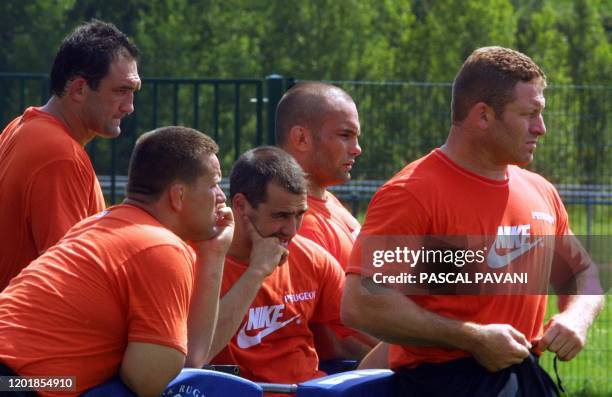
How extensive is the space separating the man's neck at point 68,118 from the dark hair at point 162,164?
0.96 m

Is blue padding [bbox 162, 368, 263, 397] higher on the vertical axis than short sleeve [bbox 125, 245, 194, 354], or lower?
lower

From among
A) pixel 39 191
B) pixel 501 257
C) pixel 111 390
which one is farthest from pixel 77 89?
pixel 501 257

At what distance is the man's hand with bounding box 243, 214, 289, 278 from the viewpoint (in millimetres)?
4520

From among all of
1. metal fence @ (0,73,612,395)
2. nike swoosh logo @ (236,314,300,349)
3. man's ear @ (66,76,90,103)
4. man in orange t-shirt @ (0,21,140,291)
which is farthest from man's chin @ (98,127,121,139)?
metal fence @ (0,73,612,395)

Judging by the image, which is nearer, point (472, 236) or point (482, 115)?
point (472, 236)

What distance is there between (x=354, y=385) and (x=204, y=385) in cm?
55

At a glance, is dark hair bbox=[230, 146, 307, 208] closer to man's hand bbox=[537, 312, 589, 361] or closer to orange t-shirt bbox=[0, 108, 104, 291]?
orange t-shirt bbox=[0, 108, 104, 291]

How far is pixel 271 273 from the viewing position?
4.59 m

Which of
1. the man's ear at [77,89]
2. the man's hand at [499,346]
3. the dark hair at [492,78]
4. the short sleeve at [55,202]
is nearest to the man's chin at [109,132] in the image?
the man's ear at [77,89]

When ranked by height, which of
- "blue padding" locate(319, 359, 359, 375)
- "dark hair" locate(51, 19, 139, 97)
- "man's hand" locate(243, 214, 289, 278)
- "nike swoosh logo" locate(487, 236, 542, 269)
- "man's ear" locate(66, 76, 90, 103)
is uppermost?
"dark hair" locate(51, 19, 139, 97)

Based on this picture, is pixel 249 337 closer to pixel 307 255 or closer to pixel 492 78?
pixel 307 255

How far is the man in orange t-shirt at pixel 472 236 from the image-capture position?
Answer: 412cm

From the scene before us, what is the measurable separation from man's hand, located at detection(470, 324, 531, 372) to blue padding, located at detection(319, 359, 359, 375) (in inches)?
40.0

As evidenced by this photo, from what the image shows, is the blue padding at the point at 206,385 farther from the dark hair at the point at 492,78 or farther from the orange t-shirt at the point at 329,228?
the orange t-shirt at the point at 329,228
